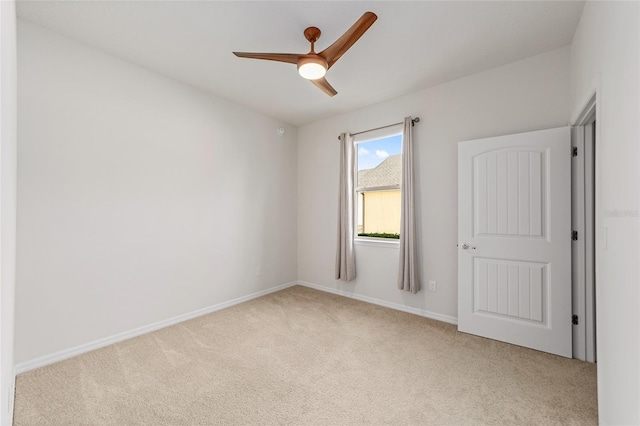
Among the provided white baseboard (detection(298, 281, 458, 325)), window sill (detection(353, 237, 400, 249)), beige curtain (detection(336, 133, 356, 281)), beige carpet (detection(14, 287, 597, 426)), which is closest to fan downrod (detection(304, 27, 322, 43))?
beige curtain (detection(336, 133, 356, 281))

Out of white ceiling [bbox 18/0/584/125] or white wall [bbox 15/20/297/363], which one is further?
white wall [bbox 15/20/297/363]

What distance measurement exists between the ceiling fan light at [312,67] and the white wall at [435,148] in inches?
67.0

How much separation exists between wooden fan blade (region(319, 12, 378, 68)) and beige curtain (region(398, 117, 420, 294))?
1.62m

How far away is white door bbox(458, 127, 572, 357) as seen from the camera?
2.44 m

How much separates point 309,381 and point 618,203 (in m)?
2.10

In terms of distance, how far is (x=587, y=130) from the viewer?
7.68ft

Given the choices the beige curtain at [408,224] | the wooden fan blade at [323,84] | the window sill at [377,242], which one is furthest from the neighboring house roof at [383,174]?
the wooden fan blade at [323,84]

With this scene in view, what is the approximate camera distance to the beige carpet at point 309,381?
172 cm

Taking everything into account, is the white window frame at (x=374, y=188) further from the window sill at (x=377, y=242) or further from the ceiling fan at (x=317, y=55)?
the ceiling fan at (x=317, y=55)

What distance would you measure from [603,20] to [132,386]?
12.3 ft

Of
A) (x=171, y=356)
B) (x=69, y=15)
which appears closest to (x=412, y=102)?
(x=69, y=15)

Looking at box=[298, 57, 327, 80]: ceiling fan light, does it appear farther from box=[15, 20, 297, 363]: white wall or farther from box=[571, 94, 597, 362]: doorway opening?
box=[571, 94, 597, 362]: doorway opening

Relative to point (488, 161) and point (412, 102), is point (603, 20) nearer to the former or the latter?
point (488, 161)

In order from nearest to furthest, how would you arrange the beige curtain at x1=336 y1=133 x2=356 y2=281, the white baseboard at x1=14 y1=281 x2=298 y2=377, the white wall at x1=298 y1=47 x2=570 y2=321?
the white baseboard at x1=14 y1=281 x2=298 y2=377 < the white wall at x1=298 y1=47 x2=570 y2=321 < the beige curtain at x1=336 y1=133 x2=356 y2=281
